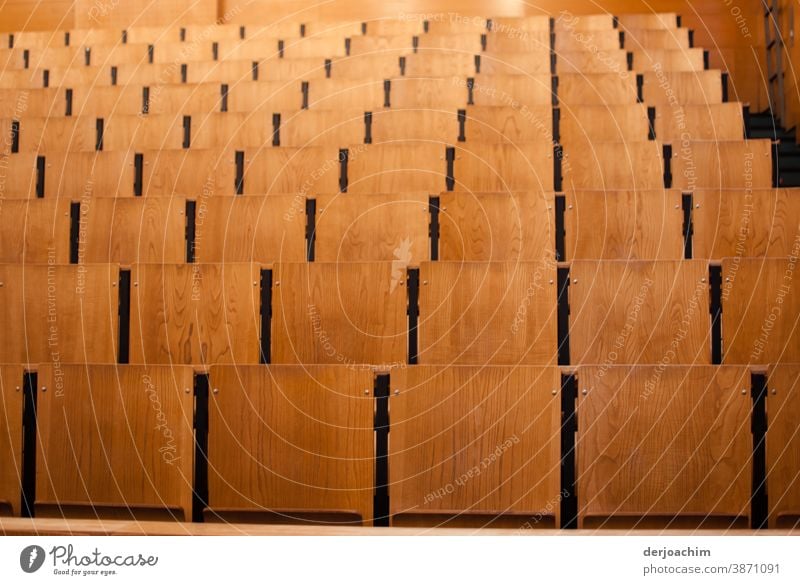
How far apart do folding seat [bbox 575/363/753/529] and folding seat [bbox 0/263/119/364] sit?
0.42 m

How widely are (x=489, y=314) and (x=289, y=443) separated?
20cm

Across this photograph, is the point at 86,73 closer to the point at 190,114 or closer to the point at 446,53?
the point at 190,114

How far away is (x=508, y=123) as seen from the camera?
1.16 metres

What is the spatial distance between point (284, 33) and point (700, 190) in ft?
3.12

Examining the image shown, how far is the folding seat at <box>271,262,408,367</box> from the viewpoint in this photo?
0.80 metres

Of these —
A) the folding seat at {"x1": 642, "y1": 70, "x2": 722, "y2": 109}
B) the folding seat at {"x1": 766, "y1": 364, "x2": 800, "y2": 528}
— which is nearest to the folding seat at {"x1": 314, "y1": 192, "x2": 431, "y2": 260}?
the folding seat at {"x1": 766, "y1": 364, "x2": 800, "y2": 528}

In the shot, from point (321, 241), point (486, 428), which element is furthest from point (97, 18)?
point (486, 428)

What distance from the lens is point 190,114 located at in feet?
4.13

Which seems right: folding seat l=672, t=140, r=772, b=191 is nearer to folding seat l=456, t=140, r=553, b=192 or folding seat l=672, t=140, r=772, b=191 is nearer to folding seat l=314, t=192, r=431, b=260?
folding seat l=456, t=140, r=553, b=192

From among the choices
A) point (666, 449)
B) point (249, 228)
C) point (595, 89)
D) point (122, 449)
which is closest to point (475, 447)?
point (666, 449)

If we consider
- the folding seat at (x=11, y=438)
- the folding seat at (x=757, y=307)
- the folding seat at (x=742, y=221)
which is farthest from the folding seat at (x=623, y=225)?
the folding seat at (x=11, y=438)

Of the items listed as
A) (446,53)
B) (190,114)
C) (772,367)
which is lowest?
(772,367)

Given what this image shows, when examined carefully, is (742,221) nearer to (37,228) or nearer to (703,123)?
(703,123)

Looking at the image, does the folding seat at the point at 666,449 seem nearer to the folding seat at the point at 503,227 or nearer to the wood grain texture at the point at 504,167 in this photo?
the folding seat at the point at 503,227
